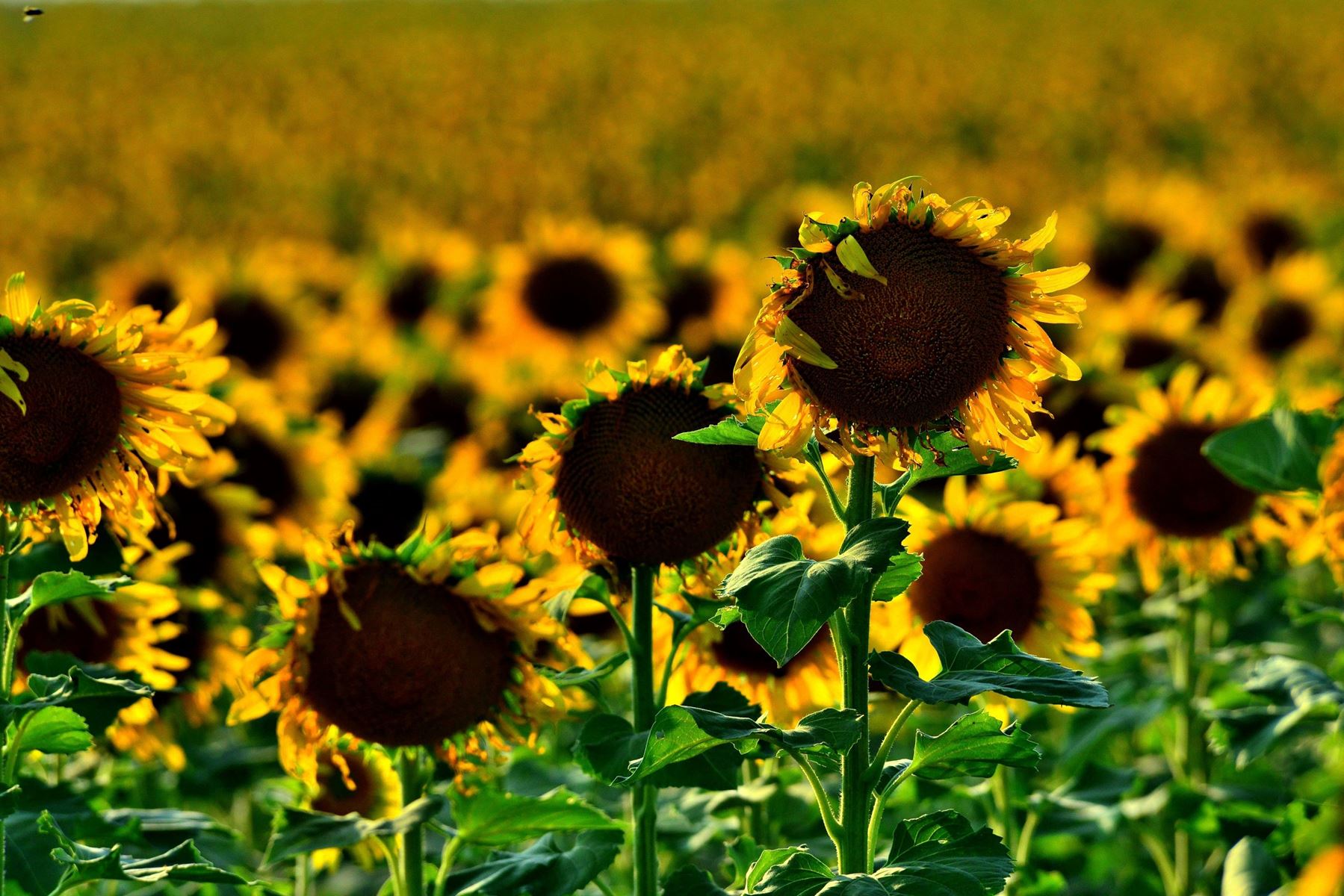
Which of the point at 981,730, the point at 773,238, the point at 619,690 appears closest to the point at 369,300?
the point at 773,238

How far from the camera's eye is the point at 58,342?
94.0 inches

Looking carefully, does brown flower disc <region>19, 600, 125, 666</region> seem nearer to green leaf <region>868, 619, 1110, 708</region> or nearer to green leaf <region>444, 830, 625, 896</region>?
green leaf <region>444, 830, 625, 896</region>

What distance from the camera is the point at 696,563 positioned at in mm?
2463

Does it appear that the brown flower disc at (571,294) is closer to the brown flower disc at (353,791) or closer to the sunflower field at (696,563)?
the sunflower field at (696,563)

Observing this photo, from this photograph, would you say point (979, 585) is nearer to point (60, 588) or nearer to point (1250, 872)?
point (1250, 872)

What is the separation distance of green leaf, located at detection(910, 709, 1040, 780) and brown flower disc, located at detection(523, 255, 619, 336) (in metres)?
4.50

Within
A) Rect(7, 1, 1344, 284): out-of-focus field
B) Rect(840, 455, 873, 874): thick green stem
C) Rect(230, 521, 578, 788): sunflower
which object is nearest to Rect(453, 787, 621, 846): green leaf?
Rect(230, 521, 578, 788): sunflower

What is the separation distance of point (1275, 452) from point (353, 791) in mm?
1724

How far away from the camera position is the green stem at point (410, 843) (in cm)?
254

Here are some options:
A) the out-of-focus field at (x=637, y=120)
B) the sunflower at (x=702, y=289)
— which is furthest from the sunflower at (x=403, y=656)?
the out-of-focus field at (x=637, y=120)

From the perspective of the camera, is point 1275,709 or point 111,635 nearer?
point 1275,709

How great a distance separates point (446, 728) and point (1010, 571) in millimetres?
1162

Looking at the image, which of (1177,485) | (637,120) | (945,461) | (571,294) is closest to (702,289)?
(571,294)

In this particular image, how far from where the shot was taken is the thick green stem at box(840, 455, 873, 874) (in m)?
2.10
